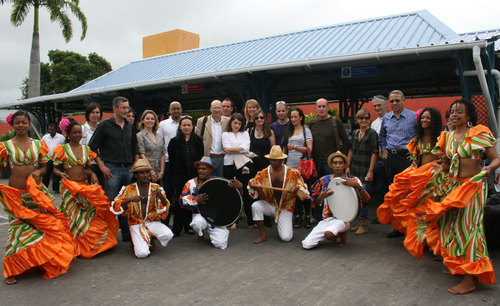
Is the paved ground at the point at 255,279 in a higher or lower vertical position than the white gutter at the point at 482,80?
lower

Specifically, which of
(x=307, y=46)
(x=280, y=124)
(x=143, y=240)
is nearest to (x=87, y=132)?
(x=143, y=240)

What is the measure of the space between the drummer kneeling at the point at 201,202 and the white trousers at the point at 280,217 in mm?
371

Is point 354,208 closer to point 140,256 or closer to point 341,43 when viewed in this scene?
point 140,256

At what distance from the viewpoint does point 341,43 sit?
9133mm

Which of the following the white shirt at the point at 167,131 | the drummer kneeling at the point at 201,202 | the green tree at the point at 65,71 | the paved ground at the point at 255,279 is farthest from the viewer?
the green tree at the point at 65,71

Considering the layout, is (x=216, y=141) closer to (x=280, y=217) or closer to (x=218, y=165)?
(x=218, y=165)

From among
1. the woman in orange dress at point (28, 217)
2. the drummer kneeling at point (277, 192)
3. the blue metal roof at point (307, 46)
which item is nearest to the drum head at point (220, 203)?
the drummer kneeling at point (277, 192)

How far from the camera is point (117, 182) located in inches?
196

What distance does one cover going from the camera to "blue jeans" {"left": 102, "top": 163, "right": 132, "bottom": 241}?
16.2 feet

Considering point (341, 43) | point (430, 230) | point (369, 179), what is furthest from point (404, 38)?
point (430, 230)

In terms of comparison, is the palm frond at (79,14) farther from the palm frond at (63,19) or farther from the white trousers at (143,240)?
the white trousers at (143,240)

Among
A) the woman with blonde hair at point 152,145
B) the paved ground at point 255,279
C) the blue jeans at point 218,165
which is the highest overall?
the woman with blonde hair at point 152,145

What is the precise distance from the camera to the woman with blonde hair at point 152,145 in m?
5.52

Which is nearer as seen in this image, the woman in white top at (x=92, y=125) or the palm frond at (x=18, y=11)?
the woman in white top at (x=92, y=125)
